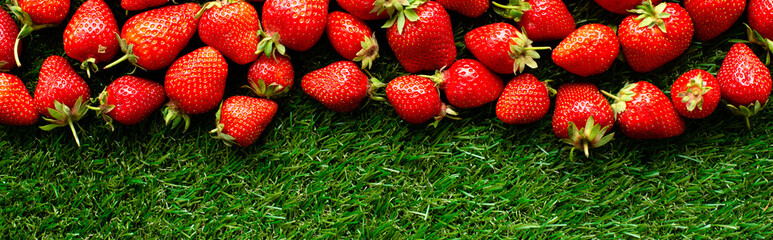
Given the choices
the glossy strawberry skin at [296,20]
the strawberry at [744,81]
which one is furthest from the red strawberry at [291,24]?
the strawberry at [744,81]

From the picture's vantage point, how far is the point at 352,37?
1.43m

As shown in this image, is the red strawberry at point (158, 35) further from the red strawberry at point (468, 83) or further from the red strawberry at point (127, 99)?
the red strawberry at point (468, 83)

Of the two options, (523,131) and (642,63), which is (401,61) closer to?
(523,131)

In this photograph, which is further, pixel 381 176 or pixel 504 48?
pixel 381 176

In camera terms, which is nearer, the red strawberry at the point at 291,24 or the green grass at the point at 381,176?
the red strawberry at the point at 291,24

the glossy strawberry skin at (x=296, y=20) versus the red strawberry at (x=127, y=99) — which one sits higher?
the glossy strawberry skin at (x=296, y=20)

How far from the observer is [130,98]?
4.67ft

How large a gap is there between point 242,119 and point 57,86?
46cm

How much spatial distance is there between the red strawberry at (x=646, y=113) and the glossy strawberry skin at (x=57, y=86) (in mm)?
1331

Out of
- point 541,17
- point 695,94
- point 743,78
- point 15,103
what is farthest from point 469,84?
point 15,103

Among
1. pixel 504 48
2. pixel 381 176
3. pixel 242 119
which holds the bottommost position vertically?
pixel 381 176

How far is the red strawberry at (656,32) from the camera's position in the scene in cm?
139

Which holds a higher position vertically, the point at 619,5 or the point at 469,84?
the point at 619,5

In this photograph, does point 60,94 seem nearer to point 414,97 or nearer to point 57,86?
point 57,86
